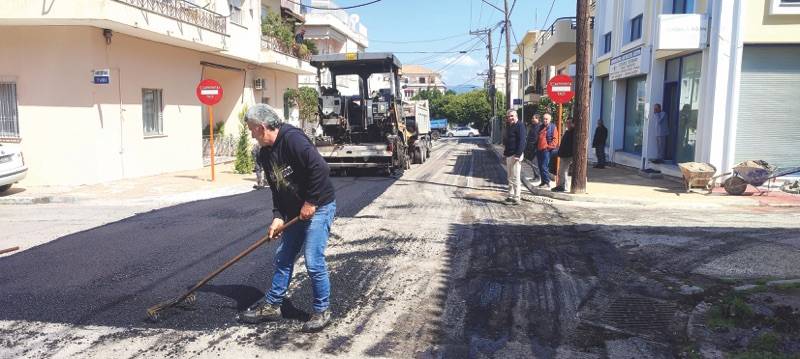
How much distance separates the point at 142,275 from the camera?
5.95m

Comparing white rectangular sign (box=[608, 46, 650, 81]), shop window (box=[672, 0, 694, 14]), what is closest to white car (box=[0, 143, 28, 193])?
white rectangular sign (box=[608, 46, 650, 81])

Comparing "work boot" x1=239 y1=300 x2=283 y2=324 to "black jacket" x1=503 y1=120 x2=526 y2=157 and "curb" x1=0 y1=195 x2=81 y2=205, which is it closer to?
"black jacket" x1=503 y1=120 x2=526 y2=157

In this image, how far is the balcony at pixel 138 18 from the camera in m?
12.3

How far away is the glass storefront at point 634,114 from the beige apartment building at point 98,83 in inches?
496

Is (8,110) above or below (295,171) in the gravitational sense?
above

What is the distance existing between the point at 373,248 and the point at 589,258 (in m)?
2.52

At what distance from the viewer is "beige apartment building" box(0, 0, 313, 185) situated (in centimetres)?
1309

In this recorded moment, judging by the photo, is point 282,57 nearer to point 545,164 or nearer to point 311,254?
point 545,164

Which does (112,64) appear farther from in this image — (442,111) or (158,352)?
(442,111)

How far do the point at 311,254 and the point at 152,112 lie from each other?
43.9 ft

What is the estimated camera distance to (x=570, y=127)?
501 inches

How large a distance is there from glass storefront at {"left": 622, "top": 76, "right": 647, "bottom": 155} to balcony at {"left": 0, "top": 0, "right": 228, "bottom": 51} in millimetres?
12571

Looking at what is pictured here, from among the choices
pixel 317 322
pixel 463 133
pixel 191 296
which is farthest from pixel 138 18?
pixel 463 133

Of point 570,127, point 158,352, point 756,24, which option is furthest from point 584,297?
point 756,24
